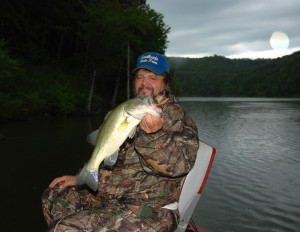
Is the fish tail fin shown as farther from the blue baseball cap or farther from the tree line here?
the tree line

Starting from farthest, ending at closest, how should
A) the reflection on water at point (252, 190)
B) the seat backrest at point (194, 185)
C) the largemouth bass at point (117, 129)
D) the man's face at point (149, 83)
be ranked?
1. the reflection on water at point (252, 190)
2. the man's face at point (149, 83)
3. the seat backrest at point (194, 185)
4. the largemouth bass at point (117, 129)

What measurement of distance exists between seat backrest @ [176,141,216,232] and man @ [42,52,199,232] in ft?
0.76

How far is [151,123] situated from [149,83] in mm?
1369

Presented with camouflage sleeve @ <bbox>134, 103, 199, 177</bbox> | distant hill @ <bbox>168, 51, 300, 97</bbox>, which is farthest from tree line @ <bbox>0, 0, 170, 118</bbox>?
distant hill @ <bbox>168, 51, 300, 97</bbox>

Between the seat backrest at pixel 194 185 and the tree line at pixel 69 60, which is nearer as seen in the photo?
the seat backrest at pixel 194 185

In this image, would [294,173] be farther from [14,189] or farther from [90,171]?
[14,189]

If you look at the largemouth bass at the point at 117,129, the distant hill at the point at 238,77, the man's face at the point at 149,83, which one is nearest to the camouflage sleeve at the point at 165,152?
the largemouth bass at the point at 117,129

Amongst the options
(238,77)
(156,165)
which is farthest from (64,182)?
(238,77)

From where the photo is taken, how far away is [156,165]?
96.0 inches

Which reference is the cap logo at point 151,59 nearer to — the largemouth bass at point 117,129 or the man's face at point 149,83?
the man's face at point 149,83

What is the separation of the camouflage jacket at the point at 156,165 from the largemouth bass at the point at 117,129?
26 centimetres

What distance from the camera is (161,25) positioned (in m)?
38.1

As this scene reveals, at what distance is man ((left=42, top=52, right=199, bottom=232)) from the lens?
7.98 ft

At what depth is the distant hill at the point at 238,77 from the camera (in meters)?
138
